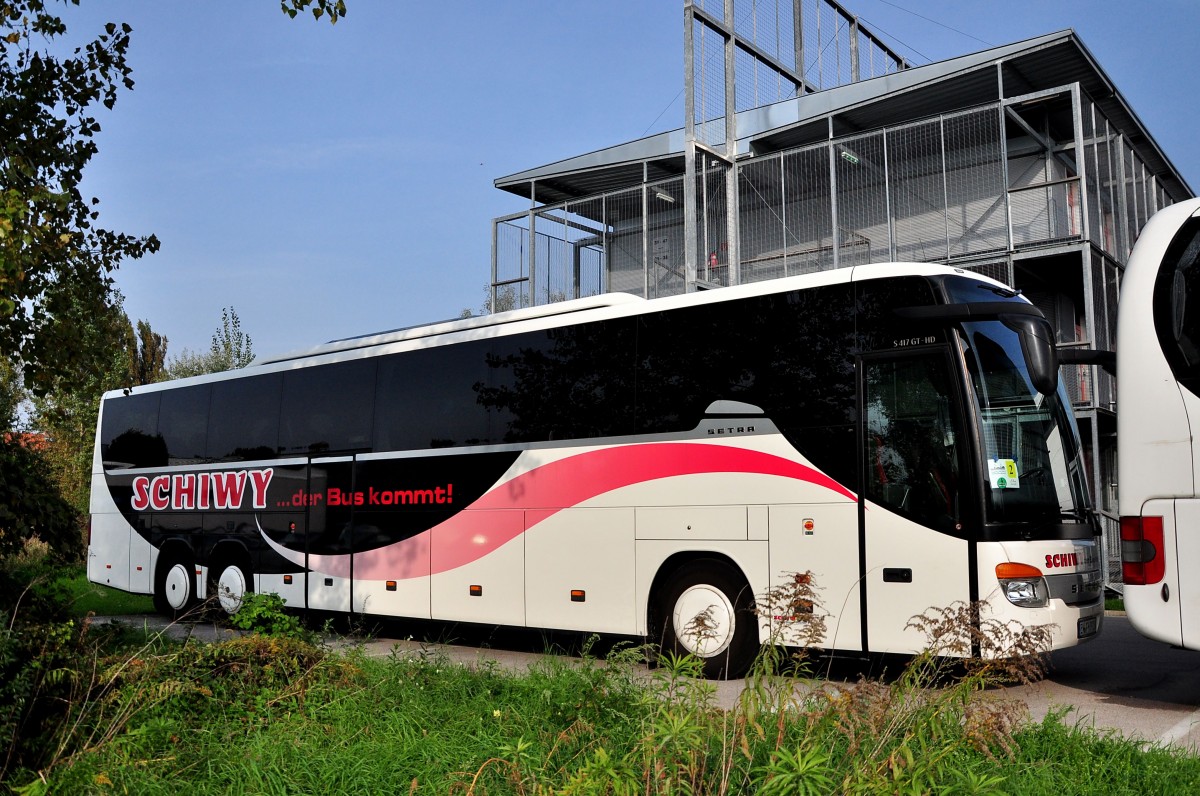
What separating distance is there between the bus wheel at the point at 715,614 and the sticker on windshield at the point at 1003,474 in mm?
2263

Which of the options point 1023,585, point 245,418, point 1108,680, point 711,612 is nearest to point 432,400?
point 245,418

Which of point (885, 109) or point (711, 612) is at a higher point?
point (885, 109)

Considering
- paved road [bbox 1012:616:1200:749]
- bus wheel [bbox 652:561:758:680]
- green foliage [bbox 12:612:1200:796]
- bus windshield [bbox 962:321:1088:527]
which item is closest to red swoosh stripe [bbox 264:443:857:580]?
bus wheel [bbox 652:561:758:680]

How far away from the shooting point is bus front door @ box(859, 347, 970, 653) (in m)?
8.58

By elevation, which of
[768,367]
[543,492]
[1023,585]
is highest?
[768,367]

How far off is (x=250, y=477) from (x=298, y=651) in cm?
776

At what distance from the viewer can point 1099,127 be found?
76.6 feet

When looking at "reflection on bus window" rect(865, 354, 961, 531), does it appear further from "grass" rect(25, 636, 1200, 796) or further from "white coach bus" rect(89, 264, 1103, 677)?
"grass" rect(25, 636, 1200, 796)

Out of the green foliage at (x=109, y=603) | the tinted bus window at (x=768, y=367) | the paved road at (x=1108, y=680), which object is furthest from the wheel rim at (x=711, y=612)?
the green foliage at (x=109, y=603)

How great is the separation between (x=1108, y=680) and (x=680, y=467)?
13.5 feet

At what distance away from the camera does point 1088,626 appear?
882cm

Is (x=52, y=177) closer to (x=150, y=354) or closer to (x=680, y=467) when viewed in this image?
(x=680, y=467)

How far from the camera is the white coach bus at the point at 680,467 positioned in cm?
869

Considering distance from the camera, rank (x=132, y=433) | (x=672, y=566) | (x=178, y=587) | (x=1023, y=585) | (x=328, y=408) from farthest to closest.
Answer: (x=132, y=433) → (x=178, y=587) → (x=328, y=408) → (x=672, y=566) → (x=1023, y=585)
